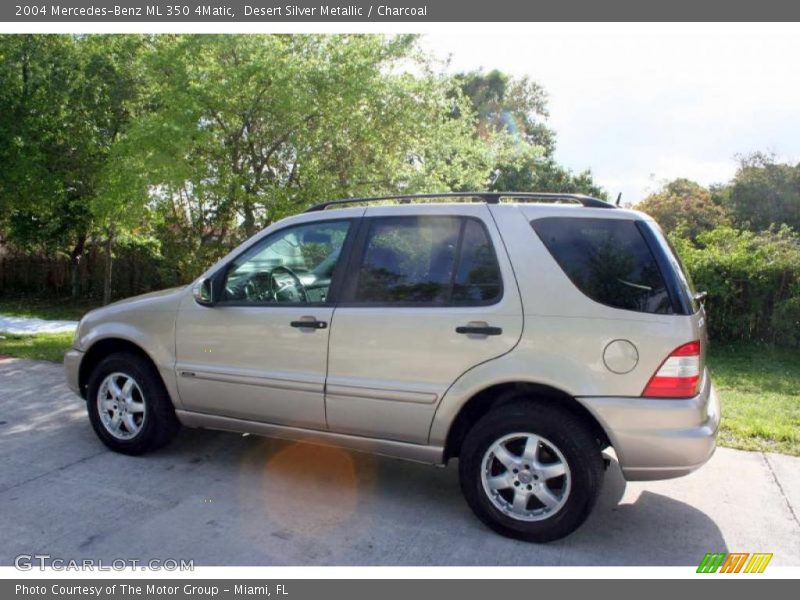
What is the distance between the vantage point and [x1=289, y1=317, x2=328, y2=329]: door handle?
391 cm

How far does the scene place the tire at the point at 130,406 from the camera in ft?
15.0

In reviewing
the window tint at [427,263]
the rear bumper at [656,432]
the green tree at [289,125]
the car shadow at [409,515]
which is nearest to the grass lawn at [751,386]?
the car shadow at [409,515]

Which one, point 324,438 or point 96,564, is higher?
point 324,438

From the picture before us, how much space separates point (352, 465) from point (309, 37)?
573 cm

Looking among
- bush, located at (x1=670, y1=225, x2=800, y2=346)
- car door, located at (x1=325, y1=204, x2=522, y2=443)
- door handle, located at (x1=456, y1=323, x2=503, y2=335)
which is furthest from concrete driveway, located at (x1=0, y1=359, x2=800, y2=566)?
bush, located at (x1=670, y1=225, x2=800, y2=346)

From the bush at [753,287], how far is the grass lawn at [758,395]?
312 millimetres

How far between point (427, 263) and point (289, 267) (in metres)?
1.02

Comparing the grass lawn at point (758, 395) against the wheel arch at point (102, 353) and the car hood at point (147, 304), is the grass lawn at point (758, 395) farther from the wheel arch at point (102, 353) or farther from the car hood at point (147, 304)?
the wheel arch at point (102, 353)

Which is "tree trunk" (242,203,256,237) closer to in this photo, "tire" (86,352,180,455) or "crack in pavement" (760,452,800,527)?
"tire" (86,352,180,455)

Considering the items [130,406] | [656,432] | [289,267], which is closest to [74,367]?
[130,406]

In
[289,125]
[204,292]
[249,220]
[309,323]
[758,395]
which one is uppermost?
[289,125]

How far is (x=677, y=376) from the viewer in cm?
323

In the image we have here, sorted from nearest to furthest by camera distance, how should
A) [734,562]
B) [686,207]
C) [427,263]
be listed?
[734,562]
[427,263]
[686,207]

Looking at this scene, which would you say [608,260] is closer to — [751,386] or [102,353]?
[102,353]
